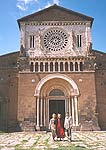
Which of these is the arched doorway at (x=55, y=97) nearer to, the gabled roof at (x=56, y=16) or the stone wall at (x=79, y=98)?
the stone wall at (x=79, y=98)

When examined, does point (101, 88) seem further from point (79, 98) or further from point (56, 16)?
point (56, 16)

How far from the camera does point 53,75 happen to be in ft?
80.6

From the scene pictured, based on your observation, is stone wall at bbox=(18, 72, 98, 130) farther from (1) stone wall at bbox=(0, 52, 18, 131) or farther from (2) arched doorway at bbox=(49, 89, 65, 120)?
(2) arched doorway at bbox=(49, 89, 65, 120)

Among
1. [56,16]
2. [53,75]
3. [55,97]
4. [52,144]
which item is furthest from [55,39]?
[52,144]

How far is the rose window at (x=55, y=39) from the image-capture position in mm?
26062

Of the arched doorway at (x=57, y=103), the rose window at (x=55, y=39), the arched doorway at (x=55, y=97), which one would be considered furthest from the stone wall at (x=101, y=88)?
the rose window at (x=55, y=39)

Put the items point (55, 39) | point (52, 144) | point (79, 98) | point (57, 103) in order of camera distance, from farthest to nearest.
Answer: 1. point (55, 39)
2. point (57, 103)
3. point (79, 98)
4. point (52, 144)

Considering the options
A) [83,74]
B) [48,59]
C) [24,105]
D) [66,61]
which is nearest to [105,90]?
[83,74]

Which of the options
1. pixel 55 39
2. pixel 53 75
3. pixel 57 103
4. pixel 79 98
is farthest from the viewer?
pixel 55 39

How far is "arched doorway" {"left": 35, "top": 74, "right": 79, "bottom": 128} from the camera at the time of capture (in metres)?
24.2

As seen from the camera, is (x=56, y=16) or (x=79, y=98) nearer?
(x=79, y=98)

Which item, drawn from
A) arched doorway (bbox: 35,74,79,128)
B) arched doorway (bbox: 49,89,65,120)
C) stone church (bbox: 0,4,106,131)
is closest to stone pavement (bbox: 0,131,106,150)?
stone church (bbox: 0,4,106,131)

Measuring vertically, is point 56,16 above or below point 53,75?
above

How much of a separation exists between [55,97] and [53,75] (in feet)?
8.02
